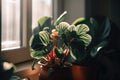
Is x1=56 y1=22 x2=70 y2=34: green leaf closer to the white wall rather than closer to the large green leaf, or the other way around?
the large green leaf

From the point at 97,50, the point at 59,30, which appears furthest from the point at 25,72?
the point at 97,50

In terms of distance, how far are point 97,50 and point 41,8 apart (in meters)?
0.61

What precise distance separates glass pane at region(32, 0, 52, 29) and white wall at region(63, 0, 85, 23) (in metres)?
0.14

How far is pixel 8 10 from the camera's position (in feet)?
4.87

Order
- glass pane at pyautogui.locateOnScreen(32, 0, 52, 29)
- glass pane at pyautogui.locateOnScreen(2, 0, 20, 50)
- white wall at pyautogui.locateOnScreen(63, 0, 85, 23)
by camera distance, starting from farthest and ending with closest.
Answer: white wall at pyautogui.locateOnScreen(63, 0, 85, 23) → glass pane at pyautogui.locateOnScreen(32, 0, 52, 29) → glass pane at pyautogui.locateOnScreen(2, 0, 20, 50)

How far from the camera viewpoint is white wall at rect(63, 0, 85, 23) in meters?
1.77

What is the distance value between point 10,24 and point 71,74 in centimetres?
53

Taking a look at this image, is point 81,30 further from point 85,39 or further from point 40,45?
point 40,45

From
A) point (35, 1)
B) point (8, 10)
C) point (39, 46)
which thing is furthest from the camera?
point (35, 1)

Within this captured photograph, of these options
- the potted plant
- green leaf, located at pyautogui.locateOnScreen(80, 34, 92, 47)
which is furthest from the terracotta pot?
green leaf, located at pyautogui.locateOnScreen(80, 34, 92, 47)

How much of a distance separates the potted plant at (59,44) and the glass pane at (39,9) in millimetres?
376

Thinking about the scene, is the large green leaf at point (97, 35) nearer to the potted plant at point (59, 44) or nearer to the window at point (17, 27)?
the potted plant at point (59, 44)

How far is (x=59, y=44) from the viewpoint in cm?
129

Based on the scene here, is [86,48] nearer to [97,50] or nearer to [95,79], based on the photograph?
[97,50]
